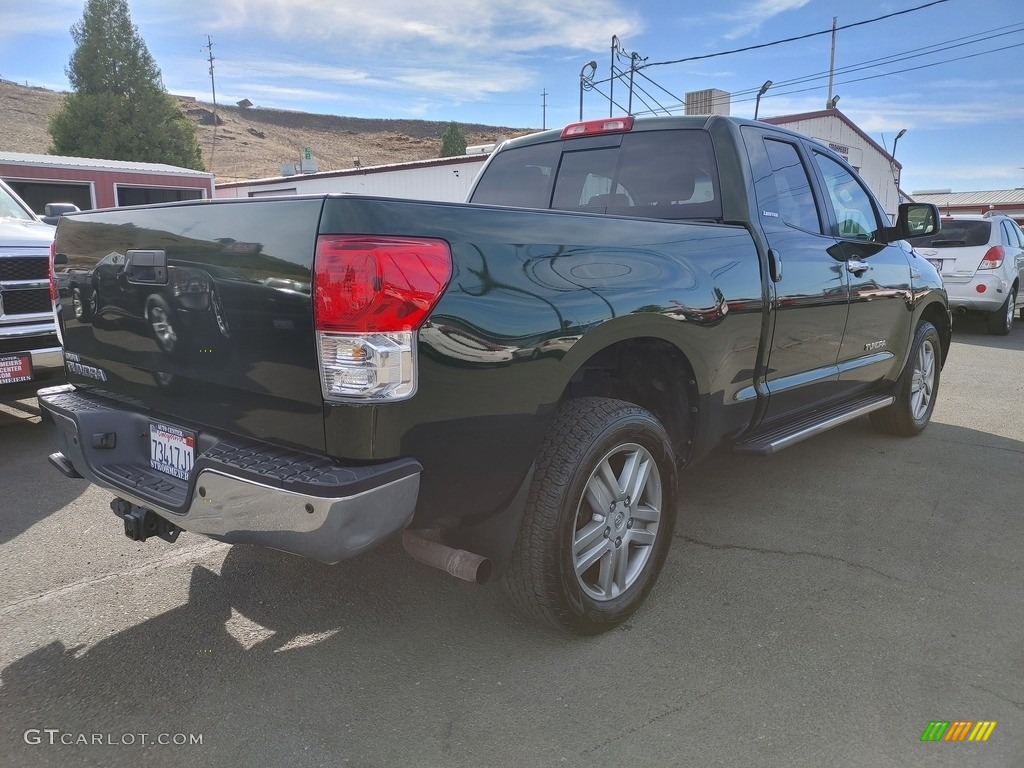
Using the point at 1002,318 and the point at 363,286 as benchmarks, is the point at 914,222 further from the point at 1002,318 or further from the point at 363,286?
the point at 1002,318

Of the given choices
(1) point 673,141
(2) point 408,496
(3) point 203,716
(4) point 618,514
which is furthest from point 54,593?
(1) point 673,141

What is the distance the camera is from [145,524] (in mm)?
2572

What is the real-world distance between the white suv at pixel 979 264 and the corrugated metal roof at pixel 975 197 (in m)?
42.0

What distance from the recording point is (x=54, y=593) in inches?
119

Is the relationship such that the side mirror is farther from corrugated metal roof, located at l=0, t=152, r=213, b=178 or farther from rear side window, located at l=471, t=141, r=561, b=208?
corrugated metal roof, located at l=0, t=152, r=213, b=178

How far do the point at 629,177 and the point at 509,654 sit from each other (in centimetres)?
230

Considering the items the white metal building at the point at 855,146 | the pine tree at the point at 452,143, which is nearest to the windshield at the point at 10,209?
the white metal building at the point at 855,146

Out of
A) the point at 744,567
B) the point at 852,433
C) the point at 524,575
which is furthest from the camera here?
the point at 852,433

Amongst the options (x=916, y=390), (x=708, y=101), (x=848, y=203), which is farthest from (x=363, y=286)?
(x=708, y=101)

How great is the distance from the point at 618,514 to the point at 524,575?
47cm

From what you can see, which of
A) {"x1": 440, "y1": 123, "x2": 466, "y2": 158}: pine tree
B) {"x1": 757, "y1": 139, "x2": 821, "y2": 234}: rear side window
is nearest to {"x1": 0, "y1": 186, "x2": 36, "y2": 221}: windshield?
{"x1": 757, "y1": 139, "x2": 821, "y2": 234}: rear side window

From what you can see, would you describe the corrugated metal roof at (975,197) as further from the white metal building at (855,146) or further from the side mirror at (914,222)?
the side mirror at (914,222)

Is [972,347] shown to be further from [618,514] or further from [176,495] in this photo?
[176,495]

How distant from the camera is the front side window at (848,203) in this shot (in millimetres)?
4230
